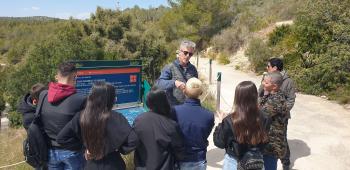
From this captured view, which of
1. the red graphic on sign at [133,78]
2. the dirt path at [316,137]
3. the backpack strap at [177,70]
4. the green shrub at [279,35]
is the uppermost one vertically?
the green shrub at [279,35]

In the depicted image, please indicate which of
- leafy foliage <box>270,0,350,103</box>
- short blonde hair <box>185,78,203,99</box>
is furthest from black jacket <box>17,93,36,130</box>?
leafy foliage <box>270,0,350,103</box>

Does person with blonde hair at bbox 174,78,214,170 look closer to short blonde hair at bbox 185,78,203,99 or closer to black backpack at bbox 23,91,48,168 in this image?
short blonde hair at bbox 185,78,203,99

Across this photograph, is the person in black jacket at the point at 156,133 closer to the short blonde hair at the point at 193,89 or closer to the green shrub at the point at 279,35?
the short blonde hair at the point at 193,89

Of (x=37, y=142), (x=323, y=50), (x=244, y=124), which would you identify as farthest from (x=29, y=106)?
(x=323, y=50)

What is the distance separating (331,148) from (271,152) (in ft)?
10.7

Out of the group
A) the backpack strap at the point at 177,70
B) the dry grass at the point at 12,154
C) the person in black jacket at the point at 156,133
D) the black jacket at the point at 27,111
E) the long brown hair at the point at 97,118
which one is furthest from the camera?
the dry grass at the point at 12,154

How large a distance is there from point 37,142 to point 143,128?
1.05 metres

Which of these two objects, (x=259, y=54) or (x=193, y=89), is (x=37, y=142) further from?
(x=259, y=54)

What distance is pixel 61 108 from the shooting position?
11.4 feet

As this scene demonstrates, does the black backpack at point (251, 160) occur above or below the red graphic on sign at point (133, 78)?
below

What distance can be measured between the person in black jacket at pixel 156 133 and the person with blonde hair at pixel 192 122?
14 cm

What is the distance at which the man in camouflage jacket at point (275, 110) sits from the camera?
4152 millimetres

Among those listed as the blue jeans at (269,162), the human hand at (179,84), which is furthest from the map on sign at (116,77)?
the blue jeans at (269,162)

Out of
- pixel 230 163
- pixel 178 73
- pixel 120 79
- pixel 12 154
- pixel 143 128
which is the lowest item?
pixel 12 154
